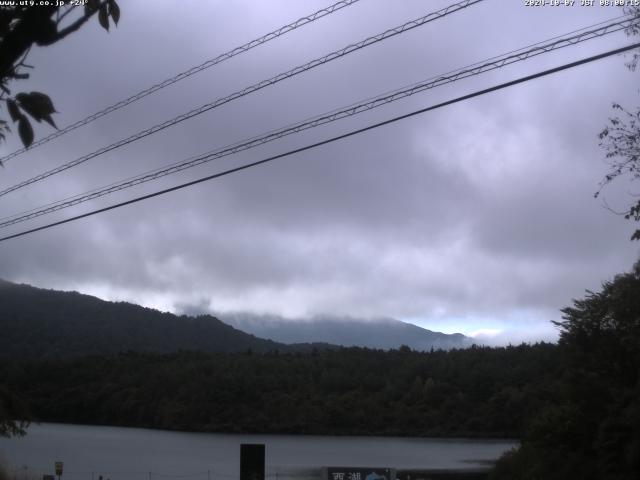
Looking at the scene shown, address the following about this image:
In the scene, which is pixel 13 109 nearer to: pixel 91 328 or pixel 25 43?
pixel 25 43

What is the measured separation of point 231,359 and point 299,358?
8591 millimetres

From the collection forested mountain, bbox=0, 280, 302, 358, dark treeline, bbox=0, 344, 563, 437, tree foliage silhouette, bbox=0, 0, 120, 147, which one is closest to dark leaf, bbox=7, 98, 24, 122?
tree foliage silhouette, bbox=0, 0, 120, 147

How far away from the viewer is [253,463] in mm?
16984

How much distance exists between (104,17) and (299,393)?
87.3m

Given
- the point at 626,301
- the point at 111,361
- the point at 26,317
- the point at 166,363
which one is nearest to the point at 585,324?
the point at 626,301

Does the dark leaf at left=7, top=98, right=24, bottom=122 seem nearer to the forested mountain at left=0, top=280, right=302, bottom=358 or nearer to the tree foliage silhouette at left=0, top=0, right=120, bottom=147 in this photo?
the tree foliage silhouette at left=0, top=0, right=120, bottom=147

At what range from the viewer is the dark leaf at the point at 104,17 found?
4323mm

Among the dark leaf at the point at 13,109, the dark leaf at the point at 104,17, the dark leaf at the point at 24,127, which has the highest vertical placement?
the dark leaf at the point at 104,17

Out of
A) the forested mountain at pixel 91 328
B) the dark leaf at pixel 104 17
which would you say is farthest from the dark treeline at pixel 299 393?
the dark leaf at pixel 104 17

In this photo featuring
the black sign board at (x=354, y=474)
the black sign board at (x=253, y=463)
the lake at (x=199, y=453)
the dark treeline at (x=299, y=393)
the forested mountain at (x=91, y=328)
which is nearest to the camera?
the black sign board at (x=253, y=463)

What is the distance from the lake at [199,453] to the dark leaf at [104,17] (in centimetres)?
3502

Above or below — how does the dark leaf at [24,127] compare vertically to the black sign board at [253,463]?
above

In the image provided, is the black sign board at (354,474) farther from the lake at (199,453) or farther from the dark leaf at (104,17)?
the lake at (199,453)

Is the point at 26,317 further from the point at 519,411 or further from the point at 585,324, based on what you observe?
the point at 585,324
